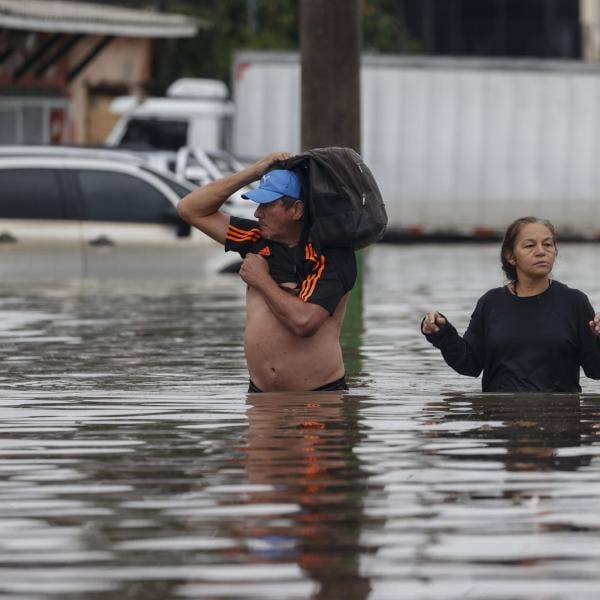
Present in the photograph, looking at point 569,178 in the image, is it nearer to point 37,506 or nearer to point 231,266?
point 231,266

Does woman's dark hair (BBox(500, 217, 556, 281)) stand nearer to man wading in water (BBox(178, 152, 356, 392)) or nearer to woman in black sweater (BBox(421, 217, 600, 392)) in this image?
woman in black sweater (BBox(421, 217, 600, 392))

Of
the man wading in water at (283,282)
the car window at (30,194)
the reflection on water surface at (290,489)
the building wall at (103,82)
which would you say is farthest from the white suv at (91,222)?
the building wall at (103,82)

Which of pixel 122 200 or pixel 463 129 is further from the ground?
pixel 122 200

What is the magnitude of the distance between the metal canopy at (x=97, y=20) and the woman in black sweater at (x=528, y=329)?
3167 centimetres

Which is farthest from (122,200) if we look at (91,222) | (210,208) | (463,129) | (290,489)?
(463,129)

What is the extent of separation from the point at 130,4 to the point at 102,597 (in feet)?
148

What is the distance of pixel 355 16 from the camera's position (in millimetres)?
17109

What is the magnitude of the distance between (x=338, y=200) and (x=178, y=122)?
28.1m

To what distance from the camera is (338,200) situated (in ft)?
30.2

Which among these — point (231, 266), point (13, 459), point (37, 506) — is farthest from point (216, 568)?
point (231, 266)

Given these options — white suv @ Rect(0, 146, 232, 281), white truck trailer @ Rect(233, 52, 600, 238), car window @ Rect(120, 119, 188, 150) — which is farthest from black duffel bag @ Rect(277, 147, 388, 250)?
car window @ Rect(120, 119, 188, 150)

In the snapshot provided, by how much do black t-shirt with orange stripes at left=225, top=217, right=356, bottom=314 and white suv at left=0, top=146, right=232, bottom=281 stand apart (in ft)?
38.5

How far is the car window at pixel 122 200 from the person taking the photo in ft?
70.5

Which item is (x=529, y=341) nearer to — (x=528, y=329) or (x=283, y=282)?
(x=528, y=329)
